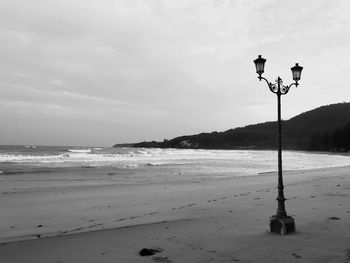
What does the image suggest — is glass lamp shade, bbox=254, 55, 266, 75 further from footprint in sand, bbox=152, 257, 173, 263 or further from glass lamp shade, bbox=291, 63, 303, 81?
footprint in sand, bbox=152, 257, 173, 263

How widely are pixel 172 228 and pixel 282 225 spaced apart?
269 centimetres

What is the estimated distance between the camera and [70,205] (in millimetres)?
14031

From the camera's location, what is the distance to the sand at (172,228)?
7293mm

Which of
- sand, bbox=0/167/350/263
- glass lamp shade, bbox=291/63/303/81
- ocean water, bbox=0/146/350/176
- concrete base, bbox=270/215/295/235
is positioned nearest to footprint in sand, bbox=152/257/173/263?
sand, bbox=0/167/350/263

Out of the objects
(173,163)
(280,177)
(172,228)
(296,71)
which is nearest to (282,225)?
(280,177)

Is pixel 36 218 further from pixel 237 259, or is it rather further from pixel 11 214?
pixel 237 259

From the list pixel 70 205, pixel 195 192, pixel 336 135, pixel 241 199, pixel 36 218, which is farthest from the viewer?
pixel 336 135

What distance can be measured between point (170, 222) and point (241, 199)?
205 inches

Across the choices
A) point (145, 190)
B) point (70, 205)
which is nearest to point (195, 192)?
point (145, 190)

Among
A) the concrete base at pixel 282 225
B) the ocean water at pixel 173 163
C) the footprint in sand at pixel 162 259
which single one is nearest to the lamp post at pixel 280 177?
the concrete base at pixel 282 225

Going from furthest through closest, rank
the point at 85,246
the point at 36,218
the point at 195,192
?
1. the point at 195,192
2. the point at 36,218
3. the point at 85,246

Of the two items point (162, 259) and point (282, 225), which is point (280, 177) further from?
point (162, 259)

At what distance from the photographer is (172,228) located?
9656 millimetres

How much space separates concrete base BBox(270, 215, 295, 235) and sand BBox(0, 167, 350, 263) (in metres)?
0.17
